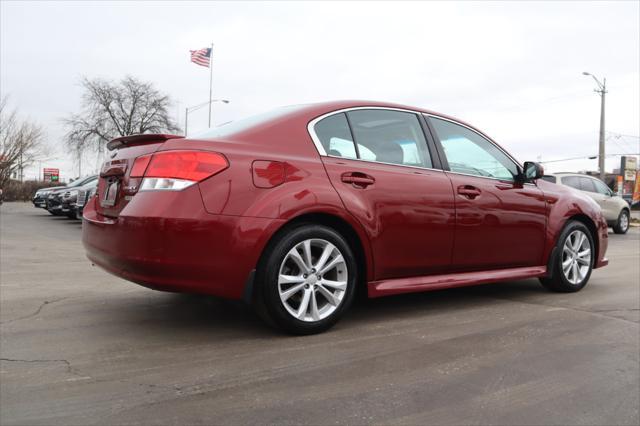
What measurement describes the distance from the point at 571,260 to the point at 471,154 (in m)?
1.55

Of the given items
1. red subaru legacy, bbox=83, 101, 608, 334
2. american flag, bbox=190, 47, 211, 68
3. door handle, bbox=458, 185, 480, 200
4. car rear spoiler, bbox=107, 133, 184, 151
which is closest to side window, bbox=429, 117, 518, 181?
red subaru legacy, bbox=83, 101, 608, 334

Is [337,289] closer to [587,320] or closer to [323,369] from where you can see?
[323,369]

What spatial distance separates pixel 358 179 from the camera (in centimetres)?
355

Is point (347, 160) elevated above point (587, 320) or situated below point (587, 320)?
above

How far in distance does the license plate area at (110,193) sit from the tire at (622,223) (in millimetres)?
15500

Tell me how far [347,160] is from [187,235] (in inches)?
48.2

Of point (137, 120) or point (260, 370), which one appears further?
point (137, 120)

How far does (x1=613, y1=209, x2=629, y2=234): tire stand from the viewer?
1546 cm

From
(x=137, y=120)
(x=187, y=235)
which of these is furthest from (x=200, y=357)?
(x=137, y=120)

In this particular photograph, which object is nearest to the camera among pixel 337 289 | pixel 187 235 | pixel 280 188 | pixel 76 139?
pixel 187 235

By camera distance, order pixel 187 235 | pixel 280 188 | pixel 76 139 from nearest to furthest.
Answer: pixel 187 235
pixel 280 188
pixel 76 139

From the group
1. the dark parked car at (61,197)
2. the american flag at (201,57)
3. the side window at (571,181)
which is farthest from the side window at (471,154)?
the american flag at (201,57)

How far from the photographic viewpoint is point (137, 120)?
153 feet

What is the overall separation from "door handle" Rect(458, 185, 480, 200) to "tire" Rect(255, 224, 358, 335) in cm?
115
